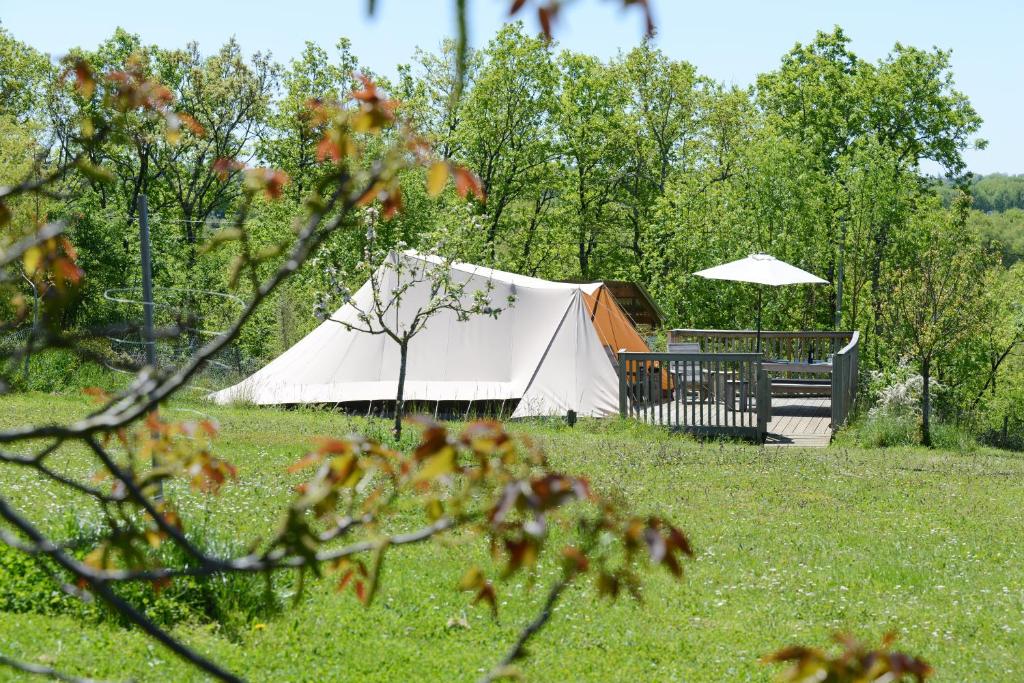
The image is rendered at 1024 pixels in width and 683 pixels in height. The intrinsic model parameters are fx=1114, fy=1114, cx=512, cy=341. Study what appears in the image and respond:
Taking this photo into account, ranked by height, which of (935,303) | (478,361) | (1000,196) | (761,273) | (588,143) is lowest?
(478,361)

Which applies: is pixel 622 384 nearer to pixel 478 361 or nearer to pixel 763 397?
pixel 763 397

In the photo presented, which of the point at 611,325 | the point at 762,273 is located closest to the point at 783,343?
the point at 762,273

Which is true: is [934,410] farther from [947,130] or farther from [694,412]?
[947,130]

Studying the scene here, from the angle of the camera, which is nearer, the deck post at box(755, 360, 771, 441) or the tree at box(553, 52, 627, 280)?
the deck post at box(755, 360, 771, 441)

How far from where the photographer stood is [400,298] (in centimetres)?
1329

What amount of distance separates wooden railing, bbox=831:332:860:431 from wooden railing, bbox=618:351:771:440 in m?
0.99

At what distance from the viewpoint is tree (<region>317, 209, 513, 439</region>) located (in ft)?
37.6

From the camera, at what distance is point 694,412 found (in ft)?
44.8

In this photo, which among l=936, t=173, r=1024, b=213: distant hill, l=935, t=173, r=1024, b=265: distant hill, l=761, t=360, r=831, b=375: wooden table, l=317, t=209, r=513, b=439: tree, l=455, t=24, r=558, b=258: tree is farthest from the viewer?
l=936, t=173, r=1024, b=213: distant hill

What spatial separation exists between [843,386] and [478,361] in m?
4.79

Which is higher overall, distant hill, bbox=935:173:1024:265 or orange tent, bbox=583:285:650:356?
distant hill, bbox=935:173:1024:265

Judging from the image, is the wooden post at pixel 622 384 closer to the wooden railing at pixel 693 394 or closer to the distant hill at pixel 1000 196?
the wooden railing at pixel 693 394

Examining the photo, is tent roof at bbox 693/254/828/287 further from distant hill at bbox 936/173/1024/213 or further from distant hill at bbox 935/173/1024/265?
distant hill at bbox 936/173/1024/213

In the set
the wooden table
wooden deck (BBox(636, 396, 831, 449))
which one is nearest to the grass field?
wooden deck (BBox(636, 396, 831, 449))
